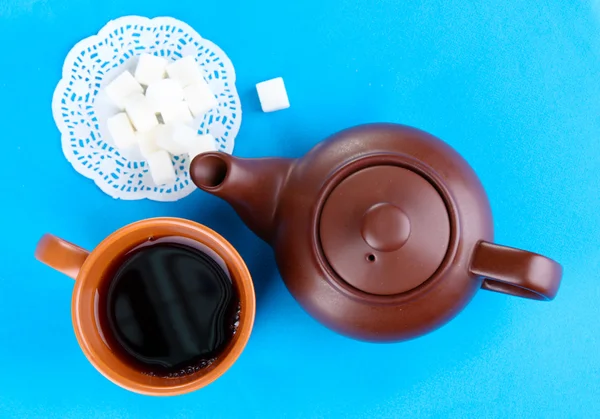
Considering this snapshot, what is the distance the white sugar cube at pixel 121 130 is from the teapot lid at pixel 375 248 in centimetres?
36

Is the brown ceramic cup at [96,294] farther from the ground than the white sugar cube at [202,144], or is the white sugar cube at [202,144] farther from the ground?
the white sugar cube at [202,144]

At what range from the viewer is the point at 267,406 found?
914 millimetres

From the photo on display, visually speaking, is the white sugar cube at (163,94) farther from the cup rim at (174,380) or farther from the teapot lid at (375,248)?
the teapot lid at (375,248)

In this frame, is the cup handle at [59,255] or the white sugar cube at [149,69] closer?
the cup handle at [59,255]

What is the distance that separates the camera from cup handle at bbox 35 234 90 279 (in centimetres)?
70

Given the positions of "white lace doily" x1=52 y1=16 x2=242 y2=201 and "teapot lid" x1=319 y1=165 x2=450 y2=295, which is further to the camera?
"white lace doily" x1=52 y1=16 x2=242 y2=201

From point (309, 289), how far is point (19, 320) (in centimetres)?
51

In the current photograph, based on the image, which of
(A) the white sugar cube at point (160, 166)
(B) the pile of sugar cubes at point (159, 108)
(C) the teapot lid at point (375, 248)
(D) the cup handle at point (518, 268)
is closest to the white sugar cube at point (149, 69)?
(B) the pile of sugar cubes at point (159, 108)

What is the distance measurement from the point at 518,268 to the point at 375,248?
0.16 m

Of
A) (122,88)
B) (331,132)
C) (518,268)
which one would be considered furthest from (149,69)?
(518,268)

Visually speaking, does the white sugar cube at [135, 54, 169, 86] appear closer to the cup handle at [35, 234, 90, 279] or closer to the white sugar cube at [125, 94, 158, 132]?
the white sugar cube at [125, 94, 158, 132]

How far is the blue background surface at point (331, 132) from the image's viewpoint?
0.91 m

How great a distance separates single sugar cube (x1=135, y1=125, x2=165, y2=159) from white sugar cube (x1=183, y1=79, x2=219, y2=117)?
0.19 feet

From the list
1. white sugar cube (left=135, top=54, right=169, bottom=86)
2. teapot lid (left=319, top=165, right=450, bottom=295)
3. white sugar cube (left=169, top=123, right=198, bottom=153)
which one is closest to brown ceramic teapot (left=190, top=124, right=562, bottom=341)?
teapot lid (left=319, top=165, right=450, bottom=295)
